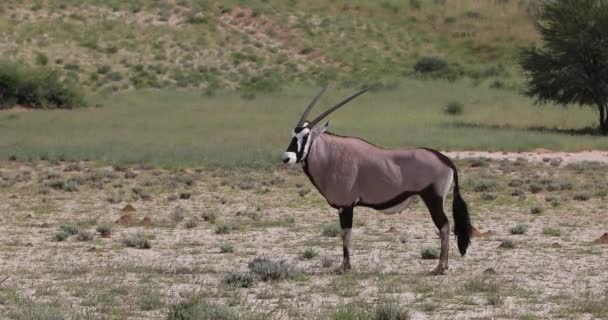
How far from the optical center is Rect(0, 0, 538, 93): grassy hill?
2660 inches

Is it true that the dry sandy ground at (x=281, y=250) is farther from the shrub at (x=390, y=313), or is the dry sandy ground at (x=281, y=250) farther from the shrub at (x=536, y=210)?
the shrub at (x=390, y=313)

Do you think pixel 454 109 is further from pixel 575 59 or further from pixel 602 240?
pixel 602 240

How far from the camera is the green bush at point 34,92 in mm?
54531

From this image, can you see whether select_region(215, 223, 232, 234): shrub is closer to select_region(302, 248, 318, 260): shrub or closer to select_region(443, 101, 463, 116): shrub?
select_region(302, 248, 318, 260): shrub

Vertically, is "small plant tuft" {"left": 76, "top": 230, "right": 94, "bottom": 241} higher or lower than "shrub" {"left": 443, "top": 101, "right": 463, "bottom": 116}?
higher

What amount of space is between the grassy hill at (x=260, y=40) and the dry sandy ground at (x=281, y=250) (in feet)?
119

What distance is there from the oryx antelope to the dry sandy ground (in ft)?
2.56

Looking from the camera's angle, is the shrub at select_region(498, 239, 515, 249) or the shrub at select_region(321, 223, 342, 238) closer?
the shrub at select_region(498, 239, 515, 249)

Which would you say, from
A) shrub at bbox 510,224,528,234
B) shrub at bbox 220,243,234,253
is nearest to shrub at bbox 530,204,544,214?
shrub at bbox 510,224,528,234

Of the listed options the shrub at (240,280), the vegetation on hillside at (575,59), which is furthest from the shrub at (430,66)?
the shrub at (240,280)

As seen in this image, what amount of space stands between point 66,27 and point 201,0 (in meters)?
12.8

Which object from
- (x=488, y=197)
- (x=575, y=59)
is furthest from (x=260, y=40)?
(x=488, y=197)

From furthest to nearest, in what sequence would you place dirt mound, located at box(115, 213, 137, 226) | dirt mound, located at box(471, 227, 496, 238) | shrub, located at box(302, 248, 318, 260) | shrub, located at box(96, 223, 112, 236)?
dirt mound, located at box(115, 213, 137, 226) < shrub, located at box(96, 223, 112, 236) < dirt mound, located at box(471, 227, 496, 238) < shrub, located at box(302, 248, 318, 260)

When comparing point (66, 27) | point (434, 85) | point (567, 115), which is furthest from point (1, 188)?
point (66, 27)
